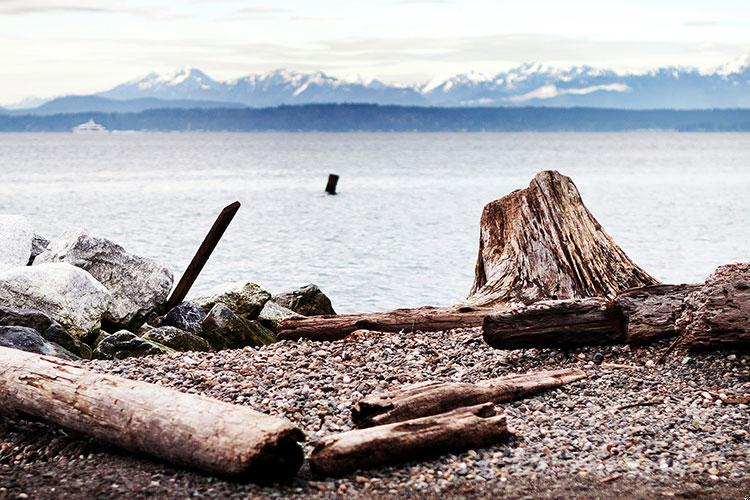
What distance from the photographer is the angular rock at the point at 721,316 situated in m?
9.62

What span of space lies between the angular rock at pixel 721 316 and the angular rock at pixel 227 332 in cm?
569

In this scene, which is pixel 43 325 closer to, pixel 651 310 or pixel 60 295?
pixel 60 295

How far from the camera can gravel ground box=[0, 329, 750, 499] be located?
6.99 meters

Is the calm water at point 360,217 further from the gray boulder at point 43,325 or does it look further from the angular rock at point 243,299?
the gray boulder at point 43,325

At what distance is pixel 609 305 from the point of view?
1034 centimetres

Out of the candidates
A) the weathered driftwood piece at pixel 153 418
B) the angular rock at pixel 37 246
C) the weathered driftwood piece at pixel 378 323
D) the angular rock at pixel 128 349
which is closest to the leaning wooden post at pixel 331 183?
the angular rock at pixel 37 246

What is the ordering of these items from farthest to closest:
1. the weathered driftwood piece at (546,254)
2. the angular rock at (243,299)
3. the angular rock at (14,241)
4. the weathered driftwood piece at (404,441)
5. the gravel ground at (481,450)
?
the angular rock at (14,241) → the angular rock at (243,299) → the weathered driftwood piece at (546,254) → the weathered driftwood piece at (404,441) → the gravel ground at (481,450)

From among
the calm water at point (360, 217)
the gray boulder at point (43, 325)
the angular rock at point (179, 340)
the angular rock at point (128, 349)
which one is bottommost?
the calm water at point (360, 217)

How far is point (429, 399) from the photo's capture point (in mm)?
7953

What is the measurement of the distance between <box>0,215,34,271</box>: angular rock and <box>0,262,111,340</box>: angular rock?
10.7 feet

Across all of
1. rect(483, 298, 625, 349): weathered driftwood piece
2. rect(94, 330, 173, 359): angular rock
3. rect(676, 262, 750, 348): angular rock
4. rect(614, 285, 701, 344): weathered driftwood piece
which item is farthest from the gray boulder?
rect(676, 262, 750, 348): angular rock

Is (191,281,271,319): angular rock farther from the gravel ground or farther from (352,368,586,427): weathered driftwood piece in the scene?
(352,368,586,427): weathered driftwood piece

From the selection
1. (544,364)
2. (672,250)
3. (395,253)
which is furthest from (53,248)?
(672,250)

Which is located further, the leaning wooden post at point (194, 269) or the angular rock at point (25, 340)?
the leaning wooden post at point (194, 269)
